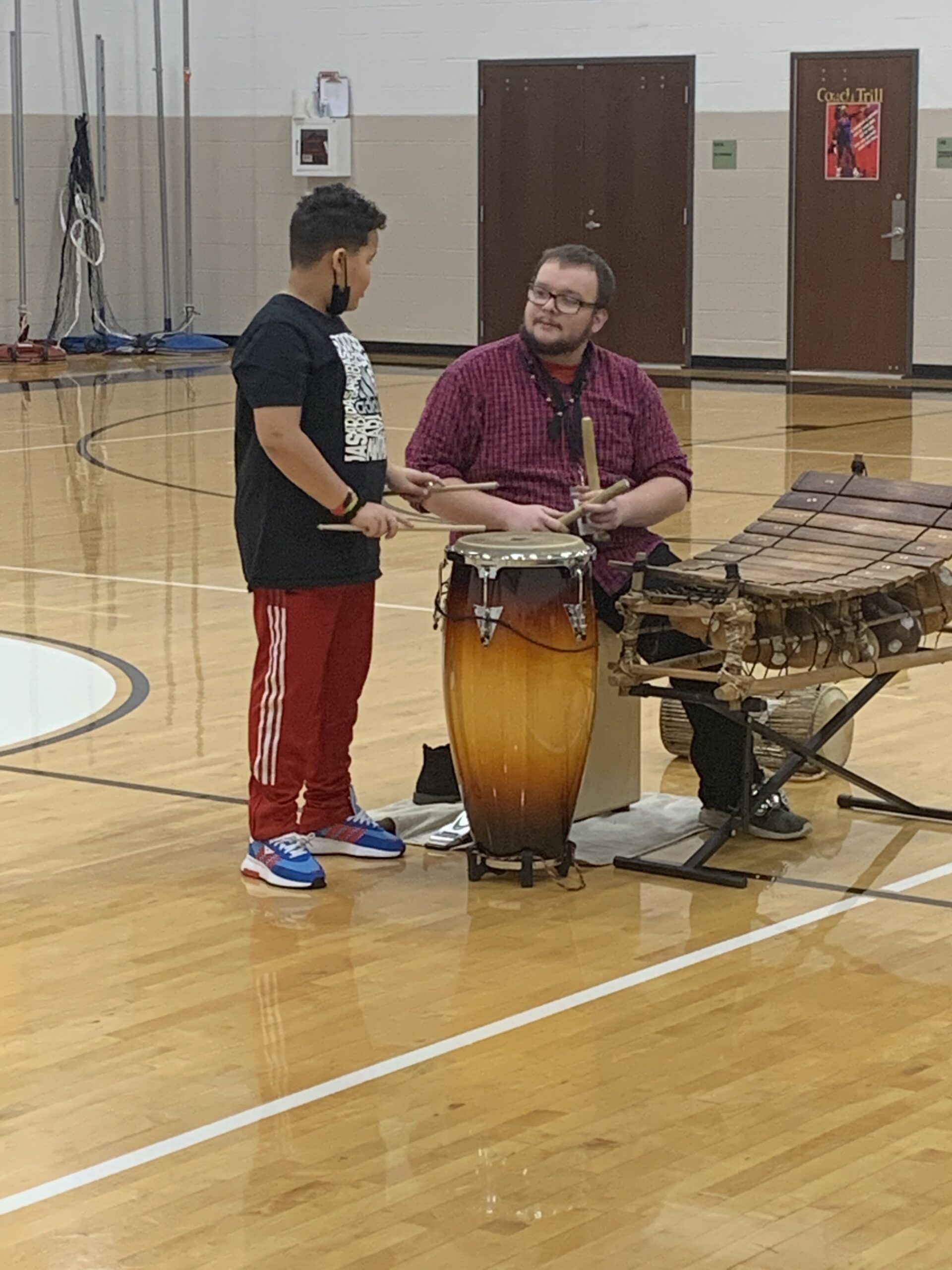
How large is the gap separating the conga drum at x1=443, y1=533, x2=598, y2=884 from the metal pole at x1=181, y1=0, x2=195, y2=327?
15.2 meters

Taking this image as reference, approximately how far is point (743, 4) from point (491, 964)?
13.9 metres

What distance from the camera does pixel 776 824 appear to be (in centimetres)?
501

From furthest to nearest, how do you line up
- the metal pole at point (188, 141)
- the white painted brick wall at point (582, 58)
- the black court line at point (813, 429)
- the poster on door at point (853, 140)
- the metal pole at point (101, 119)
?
the metal pole at point (188, 141) → the metal pole at point (101, 119) → the poster on door at point (853, 140) → the white painted brick wall at point (582, 58) → the black court line at point (813, 429)

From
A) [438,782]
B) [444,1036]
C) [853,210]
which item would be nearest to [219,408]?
[853,210]

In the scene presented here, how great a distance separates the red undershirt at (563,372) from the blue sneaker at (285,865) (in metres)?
1.20

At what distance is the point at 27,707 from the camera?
20.6ft

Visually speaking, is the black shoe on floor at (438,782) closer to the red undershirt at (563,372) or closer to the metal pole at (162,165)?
the red undershirt at (563,372)

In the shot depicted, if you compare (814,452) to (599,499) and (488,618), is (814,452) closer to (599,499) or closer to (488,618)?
(599,499)

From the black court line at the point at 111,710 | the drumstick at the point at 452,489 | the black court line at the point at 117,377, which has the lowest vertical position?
the black court line at the point at 111,710

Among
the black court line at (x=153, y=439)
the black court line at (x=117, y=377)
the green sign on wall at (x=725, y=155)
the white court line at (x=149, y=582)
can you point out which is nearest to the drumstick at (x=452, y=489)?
the white court line at (x=149, y=582)

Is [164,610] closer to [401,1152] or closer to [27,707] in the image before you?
[27,707]

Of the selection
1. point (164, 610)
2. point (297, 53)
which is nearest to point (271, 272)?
point (297, 53)

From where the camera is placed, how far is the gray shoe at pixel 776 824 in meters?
4.99

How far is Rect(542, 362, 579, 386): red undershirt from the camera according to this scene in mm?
5012
